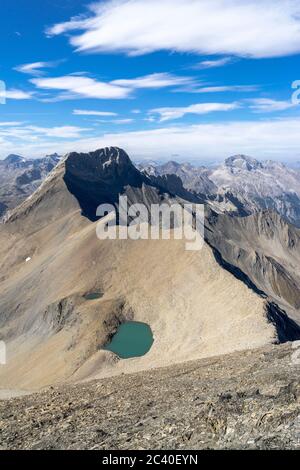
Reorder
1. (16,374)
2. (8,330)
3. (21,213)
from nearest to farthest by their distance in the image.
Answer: (16,374) → (8,330) → (21,213)

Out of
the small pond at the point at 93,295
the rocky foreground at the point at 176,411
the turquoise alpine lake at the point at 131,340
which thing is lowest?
the turquoise alpine lake at the point at 131,340

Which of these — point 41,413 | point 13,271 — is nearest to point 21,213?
point 13,271

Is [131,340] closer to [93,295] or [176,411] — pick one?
[93,295]

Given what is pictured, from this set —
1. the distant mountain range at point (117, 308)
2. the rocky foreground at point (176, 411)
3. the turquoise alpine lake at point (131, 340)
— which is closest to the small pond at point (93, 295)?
the distant mountain range at point (117, 308)

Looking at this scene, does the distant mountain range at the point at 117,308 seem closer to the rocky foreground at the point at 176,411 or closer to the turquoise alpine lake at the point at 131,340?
the turquoise alpine lake at the point at 131,340

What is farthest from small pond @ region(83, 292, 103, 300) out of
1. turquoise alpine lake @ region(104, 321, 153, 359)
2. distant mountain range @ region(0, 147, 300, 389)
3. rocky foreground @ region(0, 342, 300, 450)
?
rocky foreground @ region(0, 342, 300, 450)
